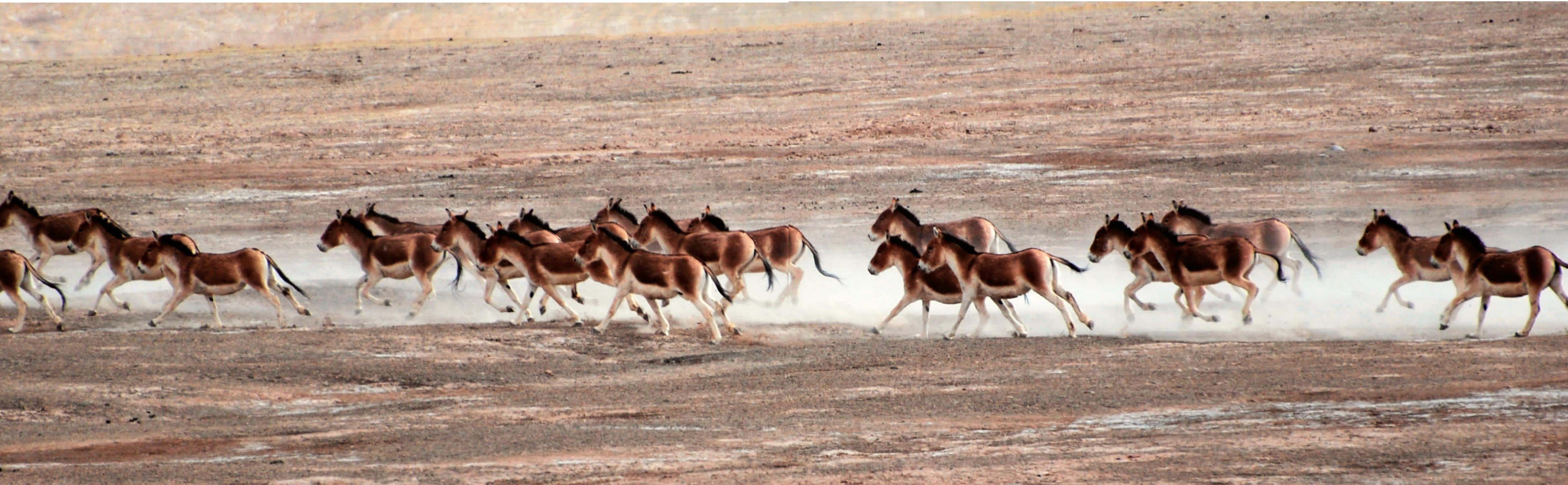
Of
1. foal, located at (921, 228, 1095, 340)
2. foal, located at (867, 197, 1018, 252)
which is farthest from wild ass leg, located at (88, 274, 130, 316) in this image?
foal, located at (921, 228, 1095, 340)

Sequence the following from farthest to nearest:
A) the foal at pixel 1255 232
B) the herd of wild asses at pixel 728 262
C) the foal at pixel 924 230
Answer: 1. the foal at pixel 924 230
2. the foal at pixel 1255 232
3. the herd of wild asses at pixel 728 262

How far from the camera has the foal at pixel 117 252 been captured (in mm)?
17000

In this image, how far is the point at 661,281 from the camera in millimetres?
15531

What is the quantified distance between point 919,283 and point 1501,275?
5.37m

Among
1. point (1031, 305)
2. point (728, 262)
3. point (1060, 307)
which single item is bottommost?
point (1031, 305)

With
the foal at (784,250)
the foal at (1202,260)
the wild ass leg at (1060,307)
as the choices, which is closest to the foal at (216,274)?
the foal at (784,250)

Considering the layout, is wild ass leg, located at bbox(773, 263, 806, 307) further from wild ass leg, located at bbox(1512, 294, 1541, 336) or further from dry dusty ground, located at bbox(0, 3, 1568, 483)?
wild ass leg, located at bbox(1512, 294, 1541, 336)

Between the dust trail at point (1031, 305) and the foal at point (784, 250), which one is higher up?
the foal at point (784, 250)

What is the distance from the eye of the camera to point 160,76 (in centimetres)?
3888

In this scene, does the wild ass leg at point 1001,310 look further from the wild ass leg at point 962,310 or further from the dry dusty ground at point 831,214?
the dry dusty ground at point 831,214

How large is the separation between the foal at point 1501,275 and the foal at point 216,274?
11415 millimetres

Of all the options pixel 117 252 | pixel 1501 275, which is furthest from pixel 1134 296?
pixel 117 252

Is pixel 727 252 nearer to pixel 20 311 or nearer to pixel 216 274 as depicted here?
pixel 216 274

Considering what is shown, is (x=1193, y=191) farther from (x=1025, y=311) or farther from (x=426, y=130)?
(x=426, y=130)
